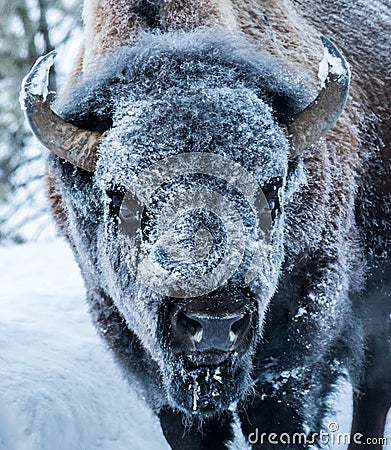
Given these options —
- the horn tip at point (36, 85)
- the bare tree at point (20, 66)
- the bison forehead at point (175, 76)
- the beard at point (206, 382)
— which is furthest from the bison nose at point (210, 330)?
the bare tree at point (20, 66)

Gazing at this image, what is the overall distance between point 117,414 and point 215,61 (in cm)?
255

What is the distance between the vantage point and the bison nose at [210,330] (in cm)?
Answer: 288

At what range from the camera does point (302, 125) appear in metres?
3.57

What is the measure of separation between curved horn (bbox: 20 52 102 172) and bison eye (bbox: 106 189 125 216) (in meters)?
0.18

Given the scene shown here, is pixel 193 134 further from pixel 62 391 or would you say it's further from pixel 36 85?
pixel 62 391

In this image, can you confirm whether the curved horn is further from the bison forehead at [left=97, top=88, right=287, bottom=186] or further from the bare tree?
the bare tree

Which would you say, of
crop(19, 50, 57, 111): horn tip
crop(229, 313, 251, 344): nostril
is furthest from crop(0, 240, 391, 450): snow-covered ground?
crop(19, 50, 57, 111): horn tip

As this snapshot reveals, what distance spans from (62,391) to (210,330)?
95.1 inches

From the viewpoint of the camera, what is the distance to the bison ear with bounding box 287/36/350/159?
11.6ft

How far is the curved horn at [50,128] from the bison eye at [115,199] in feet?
0.60

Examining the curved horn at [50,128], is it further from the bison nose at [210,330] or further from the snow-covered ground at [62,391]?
the snow-covered ground at [62,391]

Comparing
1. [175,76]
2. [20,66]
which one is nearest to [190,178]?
[175,76]

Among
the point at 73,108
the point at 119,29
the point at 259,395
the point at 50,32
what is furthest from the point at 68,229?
the point at 50,32

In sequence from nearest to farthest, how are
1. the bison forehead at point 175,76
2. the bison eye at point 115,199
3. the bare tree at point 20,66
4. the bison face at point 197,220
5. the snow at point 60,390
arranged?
the bison face at point 197,220 → the bison eye at point 115,199 → the bison forehead at point 175,76 → the snow at point 60,390 → the bare tree at point 20,66
